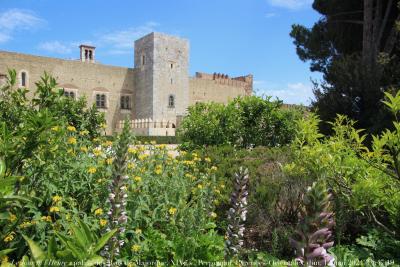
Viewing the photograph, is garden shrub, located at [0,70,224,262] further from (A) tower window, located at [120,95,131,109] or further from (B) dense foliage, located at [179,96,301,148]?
(A) tower window, located at [120,95,131,109]

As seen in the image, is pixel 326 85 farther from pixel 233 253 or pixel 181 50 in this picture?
pixel 181 50

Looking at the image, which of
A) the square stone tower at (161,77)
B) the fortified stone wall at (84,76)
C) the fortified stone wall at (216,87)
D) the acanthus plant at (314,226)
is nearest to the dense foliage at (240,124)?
the acanthus plant at (314,226)

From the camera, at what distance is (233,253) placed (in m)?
1.75

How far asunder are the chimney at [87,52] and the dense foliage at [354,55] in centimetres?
2716

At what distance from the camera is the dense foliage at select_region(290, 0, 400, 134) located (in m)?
9.12

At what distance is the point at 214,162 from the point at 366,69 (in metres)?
5.36

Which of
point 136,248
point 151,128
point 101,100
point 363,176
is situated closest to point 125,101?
point 101,100

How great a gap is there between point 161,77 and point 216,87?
7749 millimetres

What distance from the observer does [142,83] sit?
3100 cm

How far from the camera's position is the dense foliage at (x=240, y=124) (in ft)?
29.4

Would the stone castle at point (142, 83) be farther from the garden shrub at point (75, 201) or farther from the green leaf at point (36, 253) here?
the green leaf at point (36, 253)

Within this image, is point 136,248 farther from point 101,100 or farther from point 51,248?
point 101,100

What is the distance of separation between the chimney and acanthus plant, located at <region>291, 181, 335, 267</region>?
3689cm

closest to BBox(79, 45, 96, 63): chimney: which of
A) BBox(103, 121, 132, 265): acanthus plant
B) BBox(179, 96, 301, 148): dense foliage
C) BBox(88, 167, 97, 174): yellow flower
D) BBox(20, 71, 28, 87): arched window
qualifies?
BBox(20, 71, 28, 87): arched window
